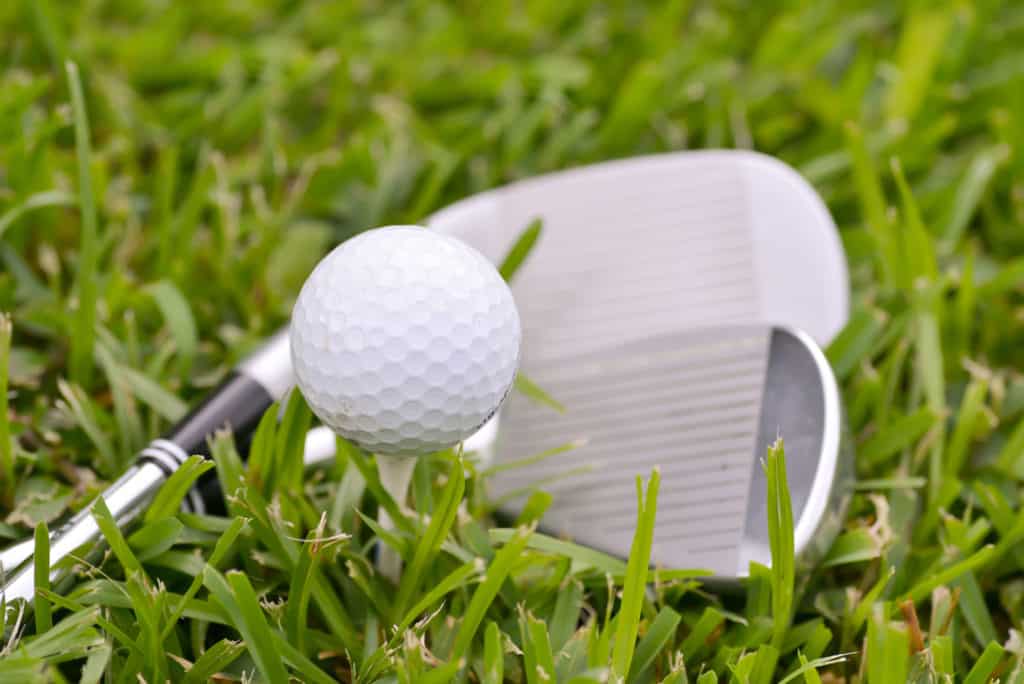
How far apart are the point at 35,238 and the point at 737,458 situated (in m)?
1.45

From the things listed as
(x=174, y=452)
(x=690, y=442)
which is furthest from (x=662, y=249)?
(x=174, y=452)

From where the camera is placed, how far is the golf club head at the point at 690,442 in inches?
59.1

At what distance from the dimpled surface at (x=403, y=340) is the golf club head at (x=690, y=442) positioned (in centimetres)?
39

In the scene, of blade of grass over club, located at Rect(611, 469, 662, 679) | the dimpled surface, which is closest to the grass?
blade of grass over club, located at Rect(611, 469, 662, 679)

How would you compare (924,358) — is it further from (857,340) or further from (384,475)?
(384,475)

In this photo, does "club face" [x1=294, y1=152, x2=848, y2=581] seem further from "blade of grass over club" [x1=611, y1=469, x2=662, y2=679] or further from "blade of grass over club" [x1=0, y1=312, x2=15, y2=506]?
"blade of grass over club" [x1=0, y1=312, x2=15, y2=506]

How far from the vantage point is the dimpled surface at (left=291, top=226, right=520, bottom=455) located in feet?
4.02

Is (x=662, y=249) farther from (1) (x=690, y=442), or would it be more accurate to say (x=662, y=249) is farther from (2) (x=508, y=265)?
(1) (x=690, y=442)

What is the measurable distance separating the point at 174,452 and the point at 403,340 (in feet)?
1.56

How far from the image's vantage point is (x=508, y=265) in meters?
1.86

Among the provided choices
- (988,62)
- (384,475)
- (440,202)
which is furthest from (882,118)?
(384,475)

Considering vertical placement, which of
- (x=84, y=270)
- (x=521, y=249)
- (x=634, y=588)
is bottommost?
(x=634, y=588)

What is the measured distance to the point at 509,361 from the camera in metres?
1.29

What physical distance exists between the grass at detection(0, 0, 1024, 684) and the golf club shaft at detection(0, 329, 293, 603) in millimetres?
49
